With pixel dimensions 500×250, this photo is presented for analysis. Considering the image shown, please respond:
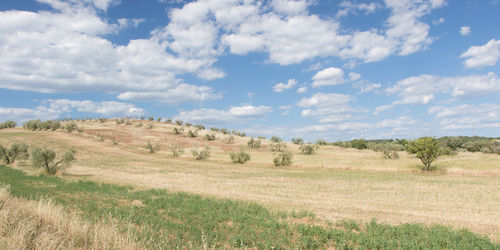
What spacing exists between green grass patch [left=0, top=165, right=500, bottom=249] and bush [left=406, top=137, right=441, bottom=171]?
132 feet

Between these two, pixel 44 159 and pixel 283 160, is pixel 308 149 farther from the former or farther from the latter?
pixel 44 159

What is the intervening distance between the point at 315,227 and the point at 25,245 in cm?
1168

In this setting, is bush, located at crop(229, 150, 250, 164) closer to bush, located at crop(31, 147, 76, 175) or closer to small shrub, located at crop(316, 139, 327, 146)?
bush, located at crop(31, 147, 76, 175)

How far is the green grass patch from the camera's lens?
1186 centimetres

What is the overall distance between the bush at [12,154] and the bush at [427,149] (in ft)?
233

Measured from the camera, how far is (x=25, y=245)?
7.65 m

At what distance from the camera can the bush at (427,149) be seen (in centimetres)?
4788

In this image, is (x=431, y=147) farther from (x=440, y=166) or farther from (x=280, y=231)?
(x=280, y=231)

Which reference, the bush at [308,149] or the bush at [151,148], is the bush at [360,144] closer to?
the bush at [308,149]

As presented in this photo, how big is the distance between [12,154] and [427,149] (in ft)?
243

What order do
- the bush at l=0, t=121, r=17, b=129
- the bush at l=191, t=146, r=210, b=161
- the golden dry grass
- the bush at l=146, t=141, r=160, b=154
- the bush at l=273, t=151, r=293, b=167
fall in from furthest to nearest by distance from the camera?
the bush at l=0, t=121, r=17, b=129, the bush at l=146, t=141, r=160, b=154, the bush at l=191, t=146, r=210, b=161, the bush at l=273, t=151, r=293, b=167, the golden dry grass

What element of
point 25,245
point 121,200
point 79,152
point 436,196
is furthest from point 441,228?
point 79,152

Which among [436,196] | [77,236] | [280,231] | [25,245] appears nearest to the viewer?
[25,245]

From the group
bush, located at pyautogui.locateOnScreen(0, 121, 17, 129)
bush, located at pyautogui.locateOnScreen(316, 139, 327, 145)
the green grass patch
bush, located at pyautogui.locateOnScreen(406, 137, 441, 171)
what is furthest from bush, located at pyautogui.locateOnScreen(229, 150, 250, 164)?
bush, located at pyautogui.locateOnScreen(0, 121, 17, 129)
